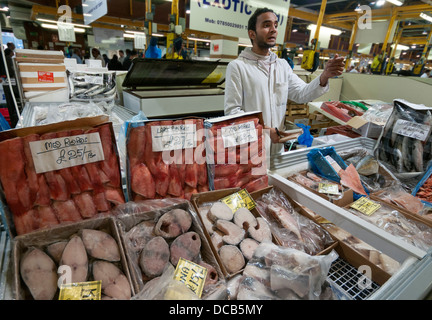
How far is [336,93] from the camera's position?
532 cm

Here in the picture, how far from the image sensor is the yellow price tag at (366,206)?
4.75 ft

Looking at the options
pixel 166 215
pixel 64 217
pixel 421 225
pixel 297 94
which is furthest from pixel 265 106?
pixel 64 217

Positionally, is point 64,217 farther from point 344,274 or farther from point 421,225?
point 421,225

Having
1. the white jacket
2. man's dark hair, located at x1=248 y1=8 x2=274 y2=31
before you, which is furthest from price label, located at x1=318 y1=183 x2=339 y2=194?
man's dark hair, located at x1=248 y1=8 x2=274 y2=31

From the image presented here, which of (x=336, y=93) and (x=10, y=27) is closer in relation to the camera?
(x=336, y=93)

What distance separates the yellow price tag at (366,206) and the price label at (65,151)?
150 centimetres

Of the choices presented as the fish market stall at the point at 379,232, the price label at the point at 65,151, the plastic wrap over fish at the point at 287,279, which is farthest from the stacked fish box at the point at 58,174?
the fish market stall at the point at 379,232

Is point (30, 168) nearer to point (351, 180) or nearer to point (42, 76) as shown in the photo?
point (351, 180)

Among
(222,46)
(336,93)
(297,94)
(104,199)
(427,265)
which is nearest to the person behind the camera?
(427,265)

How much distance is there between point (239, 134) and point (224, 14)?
98.2 inches

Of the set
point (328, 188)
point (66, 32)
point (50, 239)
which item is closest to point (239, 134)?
point (328, 188)

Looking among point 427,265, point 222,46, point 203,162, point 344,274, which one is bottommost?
point 344,274

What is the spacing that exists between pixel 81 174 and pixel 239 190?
82 centimetres

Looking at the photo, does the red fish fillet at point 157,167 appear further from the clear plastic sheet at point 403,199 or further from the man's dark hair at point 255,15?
the man's dark hair at point 255,15
